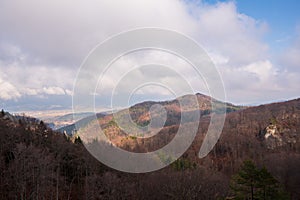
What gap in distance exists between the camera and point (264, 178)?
22.6 meters

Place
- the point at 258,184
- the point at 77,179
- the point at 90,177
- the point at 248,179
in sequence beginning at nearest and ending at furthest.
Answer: the point at 258,184 < the point at 248,179 < the point at 90,177 < the point at 77,179

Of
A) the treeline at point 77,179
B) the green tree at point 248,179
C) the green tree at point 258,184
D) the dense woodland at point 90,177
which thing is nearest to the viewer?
the green tree at point 258,184

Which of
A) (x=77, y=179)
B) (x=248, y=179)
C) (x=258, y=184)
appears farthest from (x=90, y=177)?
(x=258, y=184)

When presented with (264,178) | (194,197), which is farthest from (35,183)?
(264,178)

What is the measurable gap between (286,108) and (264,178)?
15740 centimetres

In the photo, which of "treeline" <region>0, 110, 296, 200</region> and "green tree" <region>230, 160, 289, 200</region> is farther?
"treeline" <region>0, 110, 296, 200</region>

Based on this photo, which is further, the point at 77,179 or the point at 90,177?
the point at 77,179

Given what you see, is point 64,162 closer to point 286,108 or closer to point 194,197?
point 194,197

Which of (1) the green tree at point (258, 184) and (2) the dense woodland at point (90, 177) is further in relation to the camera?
(2) the dense woodland at point (90, 177)

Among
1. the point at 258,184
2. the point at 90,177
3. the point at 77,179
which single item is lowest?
the point at 77,179

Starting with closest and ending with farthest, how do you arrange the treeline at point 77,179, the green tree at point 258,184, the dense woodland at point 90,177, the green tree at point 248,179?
the green tree at point 258,184
the green tree at point 248,179
the dense woodland at point 90,177
the treeline at point 77,179

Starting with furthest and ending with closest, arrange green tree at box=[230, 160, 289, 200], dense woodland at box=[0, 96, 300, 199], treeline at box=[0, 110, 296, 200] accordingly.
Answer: treeline at box=[0, 110, 296, 200] < dense woodland at box=[0, 96, 300, 199] < green tree at box=[230, 160, 289, 200]

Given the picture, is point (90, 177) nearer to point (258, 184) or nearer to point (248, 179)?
point (248, 179)

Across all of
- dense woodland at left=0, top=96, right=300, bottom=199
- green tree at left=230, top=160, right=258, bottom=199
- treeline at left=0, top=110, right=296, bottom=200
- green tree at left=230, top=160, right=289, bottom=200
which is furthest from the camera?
treeline at left=0, top=110, right=296, bottom=200
